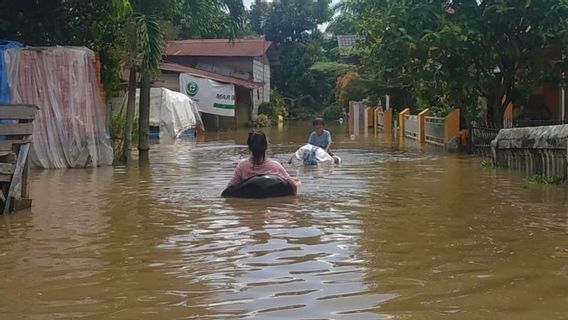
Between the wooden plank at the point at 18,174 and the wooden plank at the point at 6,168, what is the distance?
0.24ft

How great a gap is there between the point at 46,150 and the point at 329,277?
37.8 feet

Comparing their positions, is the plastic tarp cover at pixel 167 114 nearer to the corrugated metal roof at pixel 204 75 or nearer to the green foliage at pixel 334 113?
the corrugated metal roof at pixel 204 75

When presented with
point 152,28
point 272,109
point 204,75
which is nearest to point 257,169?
point 152,28

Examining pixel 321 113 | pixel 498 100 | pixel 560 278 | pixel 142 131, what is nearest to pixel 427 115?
pixel 498 100

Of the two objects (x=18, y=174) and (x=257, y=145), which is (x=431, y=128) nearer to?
(x=257, y=145)

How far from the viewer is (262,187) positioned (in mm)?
10406

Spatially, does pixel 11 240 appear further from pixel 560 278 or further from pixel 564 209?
pixel 564 209

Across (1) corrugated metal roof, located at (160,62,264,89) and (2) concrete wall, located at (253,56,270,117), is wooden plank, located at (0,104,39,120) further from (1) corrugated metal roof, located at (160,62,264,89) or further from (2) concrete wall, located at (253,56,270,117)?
(2) concrete wall, located at (253,56,270,117)

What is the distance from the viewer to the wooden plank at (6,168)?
8992mm

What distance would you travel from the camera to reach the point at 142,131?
1891 centimetres

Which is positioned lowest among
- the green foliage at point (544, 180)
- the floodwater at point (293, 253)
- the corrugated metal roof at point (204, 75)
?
the floodwater at point (293, 253)

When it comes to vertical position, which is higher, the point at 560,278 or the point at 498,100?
the point at 498,100

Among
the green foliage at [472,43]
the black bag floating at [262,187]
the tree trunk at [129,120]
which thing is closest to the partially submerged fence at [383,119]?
the green foliage at [472,43]

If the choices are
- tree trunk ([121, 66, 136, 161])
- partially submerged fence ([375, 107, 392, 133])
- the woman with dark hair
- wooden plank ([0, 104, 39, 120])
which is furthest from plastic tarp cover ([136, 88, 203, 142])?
wooden plank ([0, 104, 39, 120])
